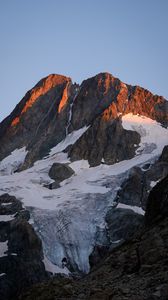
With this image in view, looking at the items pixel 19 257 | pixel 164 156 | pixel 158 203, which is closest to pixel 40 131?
pixel 164 156

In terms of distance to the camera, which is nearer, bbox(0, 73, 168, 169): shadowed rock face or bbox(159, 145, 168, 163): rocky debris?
bbox(159, 145, 168, 163): rocky debris

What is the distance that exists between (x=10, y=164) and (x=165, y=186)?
13242 cm

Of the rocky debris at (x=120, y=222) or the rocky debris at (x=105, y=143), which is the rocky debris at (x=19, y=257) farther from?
the rocky debris at (x=105, y=143)

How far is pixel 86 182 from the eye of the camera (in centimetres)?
13438

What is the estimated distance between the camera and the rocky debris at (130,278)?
2300cm

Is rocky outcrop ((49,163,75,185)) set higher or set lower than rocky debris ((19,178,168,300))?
higher

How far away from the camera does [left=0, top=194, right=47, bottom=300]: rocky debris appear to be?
9381 cm

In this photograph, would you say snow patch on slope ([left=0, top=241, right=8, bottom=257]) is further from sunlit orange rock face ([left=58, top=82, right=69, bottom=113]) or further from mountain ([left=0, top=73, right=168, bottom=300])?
sunlit orange rock face ([left=58, top=82, right=69, bottom=113])

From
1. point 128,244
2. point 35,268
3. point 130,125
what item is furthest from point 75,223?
point 128,244

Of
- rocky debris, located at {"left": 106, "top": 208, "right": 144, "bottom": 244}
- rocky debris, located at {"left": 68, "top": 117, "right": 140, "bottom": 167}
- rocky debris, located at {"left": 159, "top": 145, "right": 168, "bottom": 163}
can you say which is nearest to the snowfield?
rocky debris, located at {"left": 106, "top": 208, "right": 144, "bottom": 244}

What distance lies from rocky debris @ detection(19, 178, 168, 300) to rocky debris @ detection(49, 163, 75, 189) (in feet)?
359

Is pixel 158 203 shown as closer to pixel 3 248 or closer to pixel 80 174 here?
pixel 3 248

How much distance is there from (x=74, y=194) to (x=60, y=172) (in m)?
19.9

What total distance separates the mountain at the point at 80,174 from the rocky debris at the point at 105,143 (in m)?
0.31
